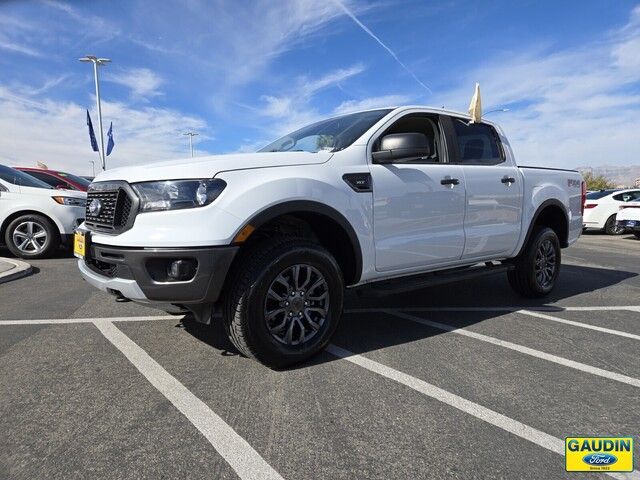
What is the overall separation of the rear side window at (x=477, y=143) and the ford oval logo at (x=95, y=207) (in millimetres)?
2967

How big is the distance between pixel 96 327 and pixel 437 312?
3.08 m

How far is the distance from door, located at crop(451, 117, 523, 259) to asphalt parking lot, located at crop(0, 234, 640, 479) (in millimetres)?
704

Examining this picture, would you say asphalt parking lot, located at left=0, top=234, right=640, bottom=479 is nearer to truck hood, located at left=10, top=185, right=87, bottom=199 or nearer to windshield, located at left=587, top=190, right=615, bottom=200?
truck hood, located at left=10, top=185, right=87, bottom=199

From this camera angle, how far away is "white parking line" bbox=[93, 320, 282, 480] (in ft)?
6.30

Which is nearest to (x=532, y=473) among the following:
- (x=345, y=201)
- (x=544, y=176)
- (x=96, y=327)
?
(x=345, y=201)

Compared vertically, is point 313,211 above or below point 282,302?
above

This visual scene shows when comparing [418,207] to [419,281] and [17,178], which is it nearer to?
[419,281]

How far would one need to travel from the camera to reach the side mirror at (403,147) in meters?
3.16

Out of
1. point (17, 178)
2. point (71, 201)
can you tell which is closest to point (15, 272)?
point (71, 201)

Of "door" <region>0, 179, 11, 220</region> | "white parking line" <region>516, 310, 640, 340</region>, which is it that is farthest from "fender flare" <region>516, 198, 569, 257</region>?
"door" <region>0, 179, 11, 220</region>

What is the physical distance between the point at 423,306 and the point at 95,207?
314cm

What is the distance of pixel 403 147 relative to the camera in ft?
10.4

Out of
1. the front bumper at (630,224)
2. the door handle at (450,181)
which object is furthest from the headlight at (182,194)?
the front bumper at (630,224)

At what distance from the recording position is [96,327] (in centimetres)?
377
